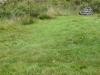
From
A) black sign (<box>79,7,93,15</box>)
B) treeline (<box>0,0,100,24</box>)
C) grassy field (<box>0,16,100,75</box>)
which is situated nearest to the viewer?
grassy field (<box>0,16,100,75</box>)

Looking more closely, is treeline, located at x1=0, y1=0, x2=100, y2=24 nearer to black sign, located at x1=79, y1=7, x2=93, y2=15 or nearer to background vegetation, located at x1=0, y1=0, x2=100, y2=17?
background vegetation, located at x1=0, y1=0, x2=100, y2=17

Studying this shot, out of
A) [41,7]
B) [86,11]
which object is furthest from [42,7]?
[86,11]

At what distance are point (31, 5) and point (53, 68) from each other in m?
12.2

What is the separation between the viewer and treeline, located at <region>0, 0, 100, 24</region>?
18016 mm

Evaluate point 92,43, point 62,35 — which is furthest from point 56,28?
point 92,43

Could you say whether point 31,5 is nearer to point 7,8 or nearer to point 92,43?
point 7,8

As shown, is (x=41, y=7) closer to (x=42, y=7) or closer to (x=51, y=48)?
(x=42, y=7)

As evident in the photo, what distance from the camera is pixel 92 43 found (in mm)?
10961

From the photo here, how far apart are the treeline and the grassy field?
261 centimetres

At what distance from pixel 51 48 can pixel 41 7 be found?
9.07 m

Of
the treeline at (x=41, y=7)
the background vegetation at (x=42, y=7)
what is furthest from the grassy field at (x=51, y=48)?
the background vegetation at (x=42, y=7)

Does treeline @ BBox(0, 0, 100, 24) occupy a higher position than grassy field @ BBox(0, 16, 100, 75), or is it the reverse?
grassy field @ BBox(0, 16, 100, 75)

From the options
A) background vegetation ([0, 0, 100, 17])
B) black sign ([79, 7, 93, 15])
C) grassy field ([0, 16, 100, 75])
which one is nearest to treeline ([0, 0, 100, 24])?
background vegetation ([0, 0, 100, 17])

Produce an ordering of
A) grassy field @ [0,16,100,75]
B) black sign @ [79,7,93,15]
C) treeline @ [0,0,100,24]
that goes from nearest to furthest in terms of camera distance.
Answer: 1. grassy field @ [0,16,100,75]
2. treeline @ [0,0,100,24]
3. black sign @ [79,7,93,15]
